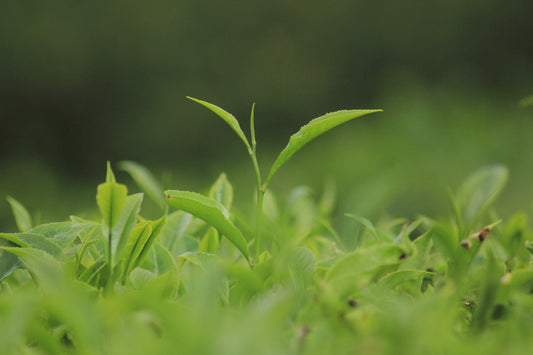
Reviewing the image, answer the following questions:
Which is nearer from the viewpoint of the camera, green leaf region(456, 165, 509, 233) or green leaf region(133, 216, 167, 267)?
green leaf region(133, 216, 167, 267)

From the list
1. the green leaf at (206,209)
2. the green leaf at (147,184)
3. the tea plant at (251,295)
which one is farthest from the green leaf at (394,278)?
the green leaf at (147,184)

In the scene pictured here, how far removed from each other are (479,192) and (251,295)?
1.16 feet

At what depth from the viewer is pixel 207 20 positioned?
430 centimetres

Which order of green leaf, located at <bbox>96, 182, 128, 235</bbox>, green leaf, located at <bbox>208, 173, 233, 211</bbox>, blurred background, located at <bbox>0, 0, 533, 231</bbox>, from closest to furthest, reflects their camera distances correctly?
green leaf, located at <bbox>96, 182, 128, 235</bbox>
green leaf, located at <bbox>208, 173, 233, 211</bbox>
blurred background, located at <bbox>0, 0, 533, 231</bbox>

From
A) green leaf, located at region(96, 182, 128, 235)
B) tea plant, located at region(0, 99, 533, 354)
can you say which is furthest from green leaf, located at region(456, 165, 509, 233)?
green leaf, located at region(96, 182, 128, 235)

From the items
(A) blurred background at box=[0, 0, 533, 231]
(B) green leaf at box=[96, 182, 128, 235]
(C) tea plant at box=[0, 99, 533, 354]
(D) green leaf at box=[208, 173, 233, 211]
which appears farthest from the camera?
(A) blurred background at box=[0, 0, 533, 231]

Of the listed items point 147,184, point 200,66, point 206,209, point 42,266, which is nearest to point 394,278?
point 206,209

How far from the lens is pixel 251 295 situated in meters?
0.47

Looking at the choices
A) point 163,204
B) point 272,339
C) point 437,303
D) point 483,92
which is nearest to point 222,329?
point 272,339

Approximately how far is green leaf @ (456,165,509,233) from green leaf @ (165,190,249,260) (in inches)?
10.8

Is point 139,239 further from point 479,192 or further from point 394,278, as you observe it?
point 479,192

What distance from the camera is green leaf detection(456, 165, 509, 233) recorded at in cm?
63

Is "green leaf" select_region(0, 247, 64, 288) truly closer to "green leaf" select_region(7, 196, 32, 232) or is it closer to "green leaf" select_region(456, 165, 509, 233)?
"green leaf" select_region(7, 196, 32, 232)

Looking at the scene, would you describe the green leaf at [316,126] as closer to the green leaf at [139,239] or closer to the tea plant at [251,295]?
the tea plant at [251,295]
